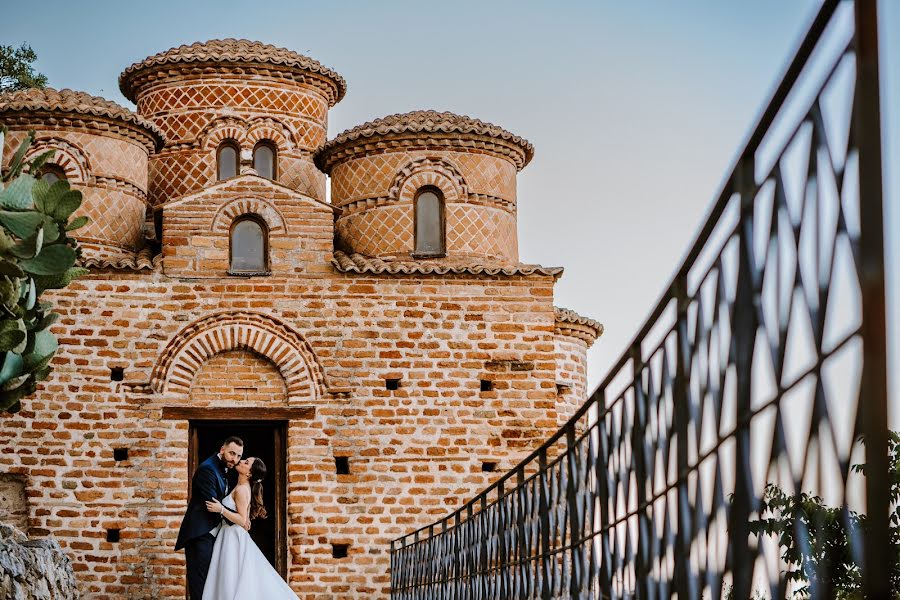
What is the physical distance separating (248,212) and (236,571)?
295 inches

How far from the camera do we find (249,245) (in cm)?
1702

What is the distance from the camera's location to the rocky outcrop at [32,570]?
7.23 metres

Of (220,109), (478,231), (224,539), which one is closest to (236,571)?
(224,539)

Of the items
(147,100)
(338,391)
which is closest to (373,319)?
(338,391)

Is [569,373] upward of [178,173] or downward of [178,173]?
downward

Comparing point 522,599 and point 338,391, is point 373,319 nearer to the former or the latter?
point 338,391

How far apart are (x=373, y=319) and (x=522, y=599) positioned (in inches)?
384

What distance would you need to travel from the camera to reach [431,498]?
16.4 m

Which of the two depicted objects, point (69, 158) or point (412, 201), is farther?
point (412, 201)

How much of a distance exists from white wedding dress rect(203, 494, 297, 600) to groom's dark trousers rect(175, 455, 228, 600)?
9 centimetres

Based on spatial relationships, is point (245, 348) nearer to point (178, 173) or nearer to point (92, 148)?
point (92, 148)

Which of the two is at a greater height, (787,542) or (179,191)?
(179,191)

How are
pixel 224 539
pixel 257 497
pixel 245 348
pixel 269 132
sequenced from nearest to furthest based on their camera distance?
1. pixel 224 539
2. pixel 257 497
3. pixel 245 348
4. pixel 269 132

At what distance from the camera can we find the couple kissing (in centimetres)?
1011
